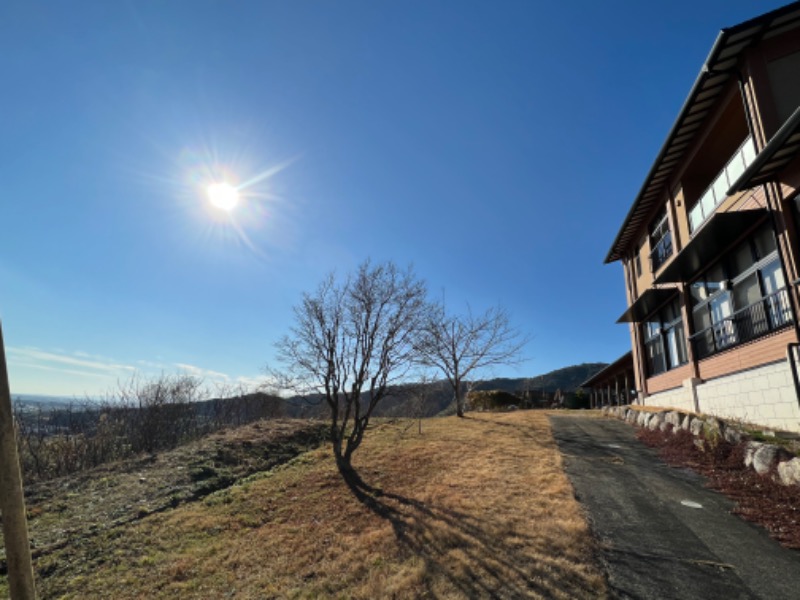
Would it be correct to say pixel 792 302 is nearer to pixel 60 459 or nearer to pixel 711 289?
pixel 711 289

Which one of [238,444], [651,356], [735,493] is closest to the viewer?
[735,493]

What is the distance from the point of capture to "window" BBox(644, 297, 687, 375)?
57.8ft

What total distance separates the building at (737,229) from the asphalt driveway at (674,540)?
3.98m

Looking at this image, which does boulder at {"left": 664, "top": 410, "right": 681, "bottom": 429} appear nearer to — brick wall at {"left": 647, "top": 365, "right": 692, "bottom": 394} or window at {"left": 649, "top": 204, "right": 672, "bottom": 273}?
brick wall at {"left": 647, "top": 365, "right": 692, "bottom": 394}

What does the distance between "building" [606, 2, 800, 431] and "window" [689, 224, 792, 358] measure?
0.13 feet

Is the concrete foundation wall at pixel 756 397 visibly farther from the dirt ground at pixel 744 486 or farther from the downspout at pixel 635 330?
the downspout at pixel 635 330

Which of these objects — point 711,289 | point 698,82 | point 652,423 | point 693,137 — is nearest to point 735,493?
point 652,423

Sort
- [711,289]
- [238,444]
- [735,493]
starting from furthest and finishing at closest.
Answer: [238,444] → [711,289] → [735,493]

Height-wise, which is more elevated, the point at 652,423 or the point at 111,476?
the point at 652,423

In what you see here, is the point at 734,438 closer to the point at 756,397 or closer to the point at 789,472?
the point at 756,397

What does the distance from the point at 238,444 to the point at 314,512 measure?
26.1 ft

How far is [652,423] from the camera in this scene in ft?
49.0

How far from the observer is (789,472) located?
725cm

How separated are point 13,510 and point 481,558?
534cm
